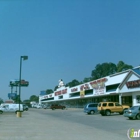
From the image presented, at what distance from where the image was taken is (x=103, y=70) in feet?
455

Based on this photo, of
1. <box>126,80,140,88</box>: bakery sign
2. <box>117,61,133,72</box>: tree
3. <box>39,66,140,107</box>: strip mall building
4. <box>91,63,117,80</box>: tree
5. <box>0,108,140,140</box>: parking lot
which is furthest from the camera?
<box>91,63,117,80</box>: tree

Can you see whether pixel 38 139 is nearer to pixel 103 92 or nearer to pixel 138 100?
pixel 138 100

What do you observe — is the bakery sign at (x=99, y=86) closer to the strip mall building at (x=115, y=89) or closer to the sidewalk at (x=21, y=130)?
the strip mall building at (x=115, y=89)

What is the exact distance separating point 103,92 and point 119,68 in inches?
2550

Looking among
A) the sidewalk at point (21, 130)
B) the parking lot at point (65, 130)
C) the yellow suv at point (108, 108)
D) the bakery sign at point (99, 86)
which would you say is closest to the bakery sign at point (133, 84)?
the yellow suv at point (108, 108)

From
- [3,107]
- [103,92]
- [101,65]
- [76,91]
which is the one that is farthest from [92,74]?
Answer: [3,107]

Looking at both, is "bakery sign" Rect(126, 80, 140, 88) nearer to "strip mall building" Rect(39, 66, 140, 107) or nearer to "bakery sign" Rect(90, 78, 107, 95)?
"strip mall building" Rect(39, 66, 140, 107)

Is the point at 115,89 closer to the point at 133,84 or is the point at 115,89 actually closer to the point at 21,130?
the point at 133,84

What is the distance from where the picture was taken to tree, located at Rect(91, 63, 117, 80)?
13650 centimetres

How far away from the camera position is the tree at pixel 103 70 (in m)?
136

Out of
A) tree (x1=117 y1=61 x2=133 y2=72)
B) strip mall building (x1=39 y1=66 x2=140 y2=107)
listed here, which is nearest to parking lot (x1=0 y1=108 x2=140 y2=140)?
strip mall building (x1=39 y1=66 x2=140 y2=107)

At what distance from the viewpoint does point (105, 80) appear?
58.7 m

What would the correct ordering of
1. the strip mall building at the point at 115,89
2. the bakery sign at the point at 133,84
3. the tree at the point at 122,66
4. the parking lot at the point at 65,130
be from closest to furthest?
the parking lot at the point at 65,130
the bakery sign at the point at 133,84
the strip mall building at the point at 115,89
the tree at the point at 122,66

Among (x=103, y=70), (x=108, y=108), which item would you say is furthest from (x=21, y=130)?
(x=103, y=70)
